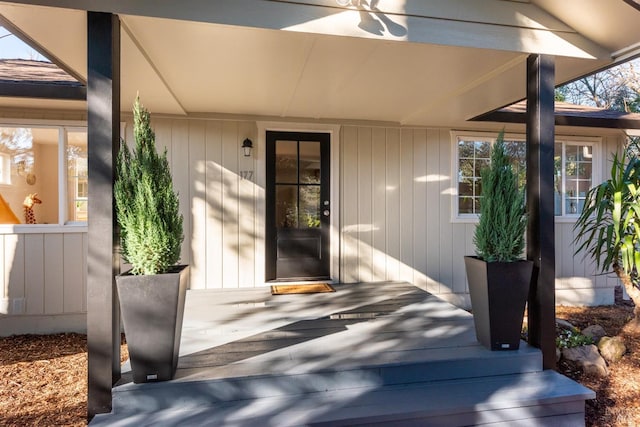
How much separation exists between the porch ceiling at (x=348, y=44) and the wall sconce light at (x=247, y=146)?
0.92 metres

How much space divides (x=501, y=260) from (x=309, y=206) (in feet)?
8.47

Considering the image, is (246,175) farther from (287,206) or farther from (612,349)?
(612,349)

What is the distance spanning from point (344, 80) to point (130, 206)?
211 cm

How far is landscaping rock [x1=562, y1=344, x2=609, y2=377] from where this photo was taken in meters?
2.90

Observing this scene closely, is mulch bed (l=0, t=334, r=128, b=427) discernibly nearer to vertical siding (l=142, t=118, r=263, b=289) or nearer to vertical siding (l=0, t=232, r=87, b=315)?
vertical siding (l=0, t=232, r=87, b=315)

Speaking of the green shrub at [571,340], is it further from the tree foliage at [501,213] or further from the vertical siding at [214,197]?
the vertical siding at [214,197]

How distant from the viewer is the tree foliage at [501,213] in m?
2.47

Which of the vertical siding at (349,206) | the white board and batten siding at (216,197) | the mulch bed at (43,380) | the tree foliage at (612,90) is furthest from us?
the tree foliage at (612,90)

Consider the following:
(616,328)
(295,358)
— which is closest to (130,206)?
(295,358)

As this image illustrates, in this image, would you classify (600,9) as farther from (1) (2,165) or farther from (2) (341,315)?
(1) (2,165)

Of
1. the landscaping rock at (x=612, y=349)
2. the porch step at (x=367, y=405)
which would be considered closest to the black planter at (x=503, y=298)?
the porch step at (x=367, y=405)

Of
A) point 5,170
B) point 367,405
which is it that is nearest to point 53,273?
point 5,170

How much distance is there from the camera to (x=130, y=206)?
2055 millimetres

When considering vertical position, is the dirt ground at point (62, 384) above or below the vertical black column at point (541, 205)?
below
